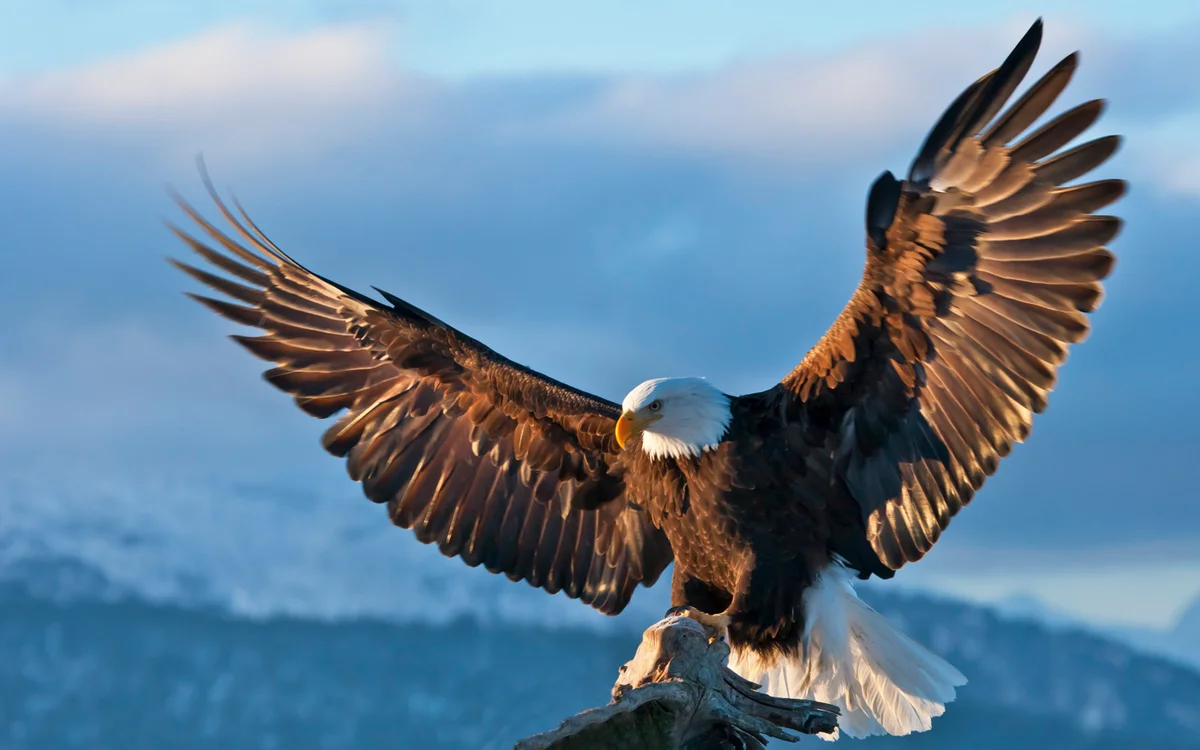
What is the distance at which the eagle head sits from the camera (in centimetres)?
611

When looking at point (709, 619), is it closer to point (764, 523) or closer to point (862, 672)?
point (764, 523)

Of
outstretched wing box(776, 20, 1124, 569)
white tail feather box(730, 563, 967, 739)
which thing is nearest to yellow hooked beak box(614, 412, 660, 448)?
outstretched wing box(776, 20, 1124, 569)

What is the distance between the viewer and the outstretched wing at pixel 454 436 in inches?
271

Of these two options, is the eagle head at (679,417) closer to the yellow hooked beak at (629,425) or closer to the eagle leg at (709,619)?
the yellow hooked beak at (629,425)

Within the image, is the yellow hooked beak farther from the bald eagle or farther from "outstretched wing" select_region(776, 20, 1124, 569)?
"outstretched wing" select_region(776, 20, 1124, 569)

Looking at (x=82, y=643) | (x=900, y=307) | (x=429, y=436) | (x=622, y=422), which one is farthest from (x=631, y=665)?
(x=82, y=643)

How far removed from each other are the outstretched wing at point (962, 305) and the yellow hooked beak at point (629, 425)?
0.53 meters

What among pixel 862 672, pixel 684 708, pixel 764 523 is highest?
pixel 764 523

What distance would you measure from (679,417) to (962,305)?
1.15 meters

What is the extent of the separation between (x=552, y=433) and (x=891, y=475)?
152 cm

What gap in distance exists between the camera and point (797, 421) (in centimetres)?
608

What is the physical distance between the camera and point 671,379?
626 centimetres

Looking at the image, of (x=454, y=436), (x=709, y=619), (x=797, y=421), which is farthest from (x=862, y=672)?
(x=454, y=436)

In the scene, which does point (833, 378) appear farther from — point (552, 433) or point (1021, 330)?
point (552, 433)
